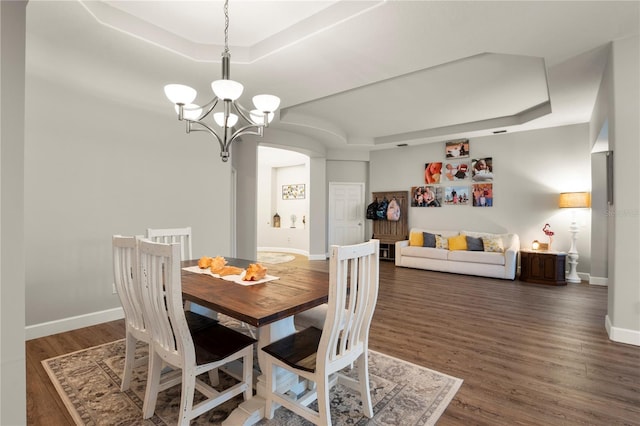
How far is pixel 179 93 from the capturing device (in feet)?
6.81

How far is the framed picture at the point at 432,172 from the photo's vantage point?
262 inches

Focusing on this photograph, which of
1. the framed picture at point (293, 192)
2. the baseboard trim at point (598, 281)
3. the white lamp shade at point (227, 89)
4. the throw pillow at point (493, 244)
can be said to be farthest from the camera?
the framed picture at point (293, 192)

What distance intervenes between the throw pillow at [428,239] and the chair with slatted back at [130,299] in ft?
17.2

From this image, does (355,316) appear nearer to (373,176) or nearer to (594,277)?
(594,277)

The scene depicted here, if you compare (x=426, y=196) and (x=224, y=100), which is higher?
(x=224, y=100)

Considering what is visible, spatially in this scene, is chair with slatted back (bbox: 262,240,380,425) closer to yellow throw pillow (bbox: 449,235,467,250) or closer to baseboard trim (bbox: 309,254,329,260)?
yellow throw pillow (bbox: 449,235,467,250)

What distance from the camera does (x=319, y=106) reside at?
16.4ft

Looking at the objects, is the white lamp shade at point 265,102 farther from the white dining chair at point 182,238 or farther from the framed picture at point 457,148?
the framed picture at point 457,148

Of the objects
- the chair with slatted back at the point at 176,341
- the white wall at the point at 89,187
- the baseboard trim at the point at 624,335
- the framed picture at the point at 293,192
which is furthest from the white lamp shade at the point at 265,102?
the framed picture at the point at 293,192

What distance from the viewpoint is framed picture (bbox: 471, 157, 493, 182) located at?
19.9ft

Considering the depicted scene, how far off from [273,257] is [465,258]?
4.44 meters

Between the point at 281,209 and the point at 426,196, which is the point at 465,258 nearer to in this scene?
the point at 426,196

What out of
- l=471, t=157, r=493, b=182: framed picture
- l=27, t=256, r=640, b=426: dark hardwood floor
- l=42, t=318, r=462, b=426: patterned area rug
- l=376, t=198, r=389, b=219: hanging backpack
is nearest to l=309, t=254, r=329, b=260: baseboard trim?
l=376, t=198, r=389, b=219: hanging backpack

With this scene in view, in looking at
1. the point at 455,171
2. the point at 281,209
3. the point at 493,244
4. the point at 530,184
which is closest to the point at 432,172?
the point at 455,171
